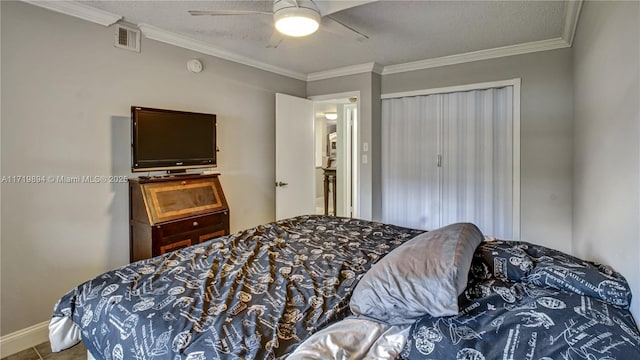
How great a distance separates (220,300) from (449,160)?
10.8 feet

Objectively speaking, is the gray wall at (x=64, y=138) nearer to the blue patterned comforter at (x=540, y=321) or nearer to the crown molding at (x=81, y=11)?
the crown molding at (x=81, y=11)

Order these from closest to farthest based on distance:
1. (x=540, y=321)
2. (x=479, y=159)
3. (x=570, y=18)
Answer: (x=540, y=321), (x=570, y=18), (x=479, y=159)

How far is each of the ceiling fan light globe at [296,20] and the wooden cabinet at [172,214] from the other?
1.51 meters

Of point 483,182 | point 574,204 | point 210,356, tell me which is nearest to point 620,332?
point 210,356

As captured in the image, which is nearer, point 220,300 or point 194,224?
point 220,300

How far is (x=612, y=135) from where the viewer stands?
1498 millimetres

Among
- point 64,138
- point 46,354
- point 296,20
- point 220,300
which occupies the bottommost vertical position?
point 46,354

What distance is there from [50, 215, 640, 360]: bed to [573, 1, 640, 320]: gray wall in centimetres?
18

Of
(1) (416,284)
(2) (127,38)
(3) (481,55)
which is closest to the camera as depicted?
(1) (416,284)

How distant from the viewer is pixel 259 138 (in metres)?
4.07

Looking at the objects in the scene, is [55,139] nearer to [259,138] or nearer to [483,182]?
[259,138]

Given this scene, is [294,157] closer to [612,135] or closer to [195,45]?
[195,45]

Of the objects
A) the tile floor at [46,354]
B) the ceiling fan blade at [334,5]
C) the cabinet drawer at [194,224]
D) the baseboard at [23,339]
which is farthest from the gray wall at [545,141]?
the baseboard at [23,339]

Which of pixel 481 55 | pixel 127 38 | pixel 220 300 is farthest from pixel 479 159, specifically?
pixel 127 38
